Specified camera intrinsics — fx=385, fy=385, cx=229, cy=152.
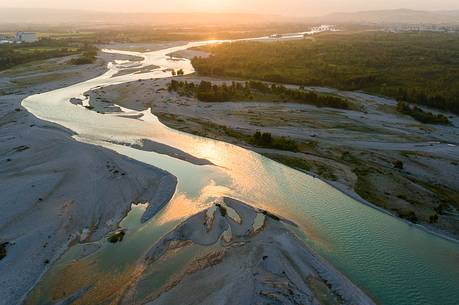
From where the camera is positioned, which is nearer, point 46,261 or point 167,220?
point 46,261

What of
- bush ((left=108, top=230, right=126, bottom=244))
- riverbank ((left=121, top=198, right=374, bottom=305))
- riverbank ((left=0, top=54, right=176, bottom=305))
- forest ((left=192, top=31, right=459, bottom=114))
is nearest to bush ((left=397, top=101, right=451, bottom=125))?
forest ((left=192, top=31, right=459, bottom=114))

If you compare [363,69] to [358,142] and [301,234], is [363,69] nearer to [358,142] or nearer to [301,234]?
[358,142]

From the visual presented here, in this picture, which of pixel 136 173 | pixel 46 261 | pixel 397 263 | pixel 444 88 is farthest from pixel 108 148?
pixel 444 88

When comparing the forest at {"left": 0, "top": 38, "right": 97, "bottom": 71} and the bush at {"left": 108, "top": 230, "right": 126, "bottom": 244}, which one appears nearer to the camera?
the bush at {"left": 108, "top": 230, "right": 126, "bottom": 244}

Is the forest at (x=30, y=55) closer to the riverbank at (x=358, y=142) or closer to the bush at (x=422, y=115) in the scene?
the riverbank at (x=358, y=142)

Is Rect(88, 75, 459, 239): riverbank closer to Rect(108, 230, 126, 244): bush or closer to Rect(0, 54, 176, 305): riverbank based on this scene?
Rect(0, 54, 176, 305): riverbank

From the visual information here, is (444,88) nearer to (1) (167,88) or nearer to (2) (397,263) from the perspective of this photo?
(1) (167,88)

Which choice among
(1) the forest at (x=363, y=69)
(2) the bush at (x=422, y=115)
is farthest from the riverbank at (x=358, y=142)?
(1) the forest at (x=363, y=69)
